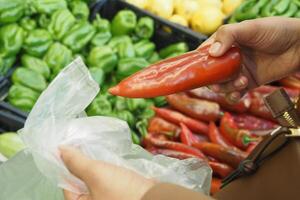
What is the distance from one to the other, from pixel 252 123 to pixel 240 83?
910 millimetres

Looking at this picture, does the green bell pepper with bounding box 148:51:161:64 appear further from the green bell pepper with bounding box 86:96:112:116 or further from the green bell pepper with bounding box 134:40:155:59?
the green bell pepper with bounding box 86:96:112:116

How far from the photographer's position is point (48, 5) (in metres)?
2.47

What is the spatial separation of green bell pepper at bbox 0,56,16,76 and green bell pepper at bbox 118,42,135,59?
519 mm

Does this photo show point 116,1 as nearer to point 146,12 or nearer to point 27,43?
point 146,12

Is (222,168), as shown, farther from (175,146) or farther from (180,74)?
(180,74)

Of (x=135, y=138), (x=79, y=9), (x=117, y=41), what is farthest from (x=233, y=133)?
(x=79, y=9)

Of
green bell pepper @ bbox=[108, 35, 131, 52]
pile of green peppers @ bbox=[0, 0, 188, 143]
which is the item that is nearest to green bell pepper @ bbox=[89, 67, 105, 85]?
pile of green peppers @ bbox=[0, 0, 188, 143]

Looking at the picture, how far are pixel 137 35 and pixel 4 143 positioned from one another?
3.33 feet

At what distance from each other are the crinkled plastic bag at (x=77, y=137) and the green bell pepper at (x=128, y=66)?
1.24 m

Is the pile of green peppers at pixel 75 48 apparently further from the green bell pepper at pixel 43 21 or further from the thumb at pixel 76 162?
the thumb at pixel 76 162

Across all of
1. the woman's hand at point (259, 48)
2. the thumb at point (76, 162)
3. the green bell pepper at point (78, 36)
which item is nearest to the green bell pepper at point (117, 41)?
the green bell pepper at point (78, 36)

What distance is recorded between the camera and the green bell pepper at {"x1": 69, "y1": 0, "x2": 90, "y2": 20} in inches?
101

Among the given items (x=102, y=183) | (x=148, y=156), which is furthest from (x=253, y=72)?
(x=102, y=183)

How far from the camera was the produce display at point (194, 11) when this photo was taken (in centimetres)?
275
